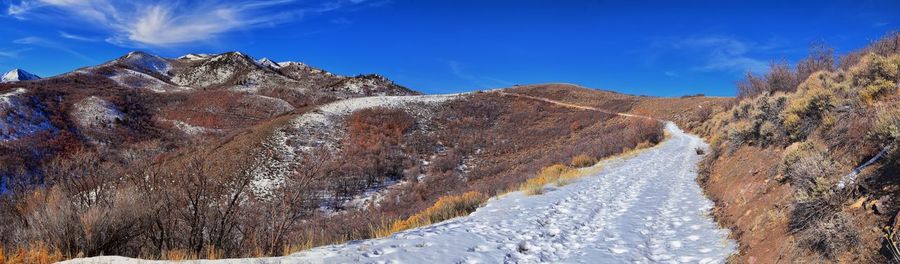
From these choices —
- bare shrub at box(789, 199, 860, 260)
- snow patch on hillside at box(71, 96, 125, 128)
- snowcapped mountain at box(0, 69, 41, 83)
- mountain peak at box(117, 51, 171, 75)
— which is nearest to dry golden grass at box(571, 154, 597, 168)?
bare shrub at box(789, 199, 860, 260)

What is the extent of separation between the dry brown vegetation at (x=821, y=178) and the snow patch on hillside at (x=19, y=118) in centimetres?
3389

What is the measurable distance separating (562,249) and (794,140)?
558cm

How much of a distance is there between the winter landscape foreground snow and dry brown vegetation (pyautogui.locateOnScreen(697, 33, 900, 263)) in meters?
0.62

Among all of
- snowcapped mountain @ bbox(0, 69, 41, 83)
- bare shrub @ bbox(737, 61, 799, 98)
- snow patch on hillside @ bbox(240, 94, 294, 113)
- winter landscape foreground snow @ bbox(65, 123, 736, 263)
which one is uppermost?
snowcapped mountain @ bbox(0, 69, 41, 83)

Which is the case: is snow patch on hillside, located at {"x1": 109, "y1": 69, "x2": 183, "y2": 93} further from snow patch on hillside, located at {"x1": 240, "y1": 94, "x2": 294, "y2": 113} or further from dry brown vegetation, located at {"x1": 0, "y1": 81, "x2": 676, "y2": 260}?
snow patch on hillside, located at {"x1": 240, "y1": 94, "x2": 294, "y2": 113}

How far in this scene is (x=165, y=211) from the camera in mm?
6680

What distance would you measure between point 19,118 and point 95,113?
595cm

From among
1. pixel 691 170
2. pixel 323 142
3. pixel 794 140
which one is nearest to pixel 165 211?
pixel 794 140

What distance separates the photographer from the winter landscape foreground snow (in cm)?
627

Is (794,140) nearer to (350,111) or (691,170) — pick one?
(691,170)

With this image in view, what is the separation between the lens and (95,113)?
3500cm

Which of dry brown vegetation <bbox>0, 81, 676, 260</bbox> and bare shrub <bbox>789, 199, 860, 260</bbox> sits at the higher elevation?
dry brown vegetation <bbox>0, 81, 676, 260</bbox>

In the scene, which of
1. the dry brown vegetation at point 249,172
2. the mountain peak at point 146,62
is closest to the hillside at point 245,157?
the dry brown vegetation at point 249,172

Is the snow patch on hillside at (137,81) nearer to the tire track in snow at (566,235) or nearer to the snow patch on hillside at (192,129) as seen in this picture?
the snow patch on hillside at (192,129)
